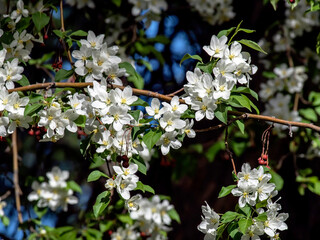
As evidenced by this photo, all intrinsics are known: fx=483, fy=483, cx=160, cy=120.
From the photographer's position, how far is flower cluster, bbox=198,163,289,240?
4.48ft

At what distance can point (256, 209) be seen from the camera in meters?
1.42

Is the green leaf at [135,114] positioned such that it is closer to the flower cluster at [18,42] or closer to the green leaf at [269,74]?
the flower cluster at [18,42]

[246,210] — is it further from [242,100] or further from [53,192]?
[53,192]

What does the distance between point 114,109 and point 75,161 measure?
233cm

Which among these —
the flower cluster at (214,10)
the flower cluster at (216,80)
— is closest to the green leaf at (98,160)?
the flower cluster at (216,80)

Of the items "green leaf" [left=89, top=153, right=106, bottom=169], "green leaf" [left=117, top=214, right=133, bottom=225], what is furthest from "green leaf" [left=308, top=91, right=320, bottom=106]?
"green leaf" [left=89, top=153, right=106, bottom=169]

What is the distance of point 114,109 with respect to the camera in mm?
1371

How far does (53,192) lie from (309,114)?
1.57 m

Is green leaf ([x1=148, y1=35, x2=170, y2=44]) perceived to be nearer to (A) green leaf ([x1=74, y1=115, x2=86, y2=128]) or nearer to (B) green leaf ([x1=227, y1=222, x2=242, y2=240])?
(A) green leaf ([x1=74, y1=115, x2=86, y2=128])

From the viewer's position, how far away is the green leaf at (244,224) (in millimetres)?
1300

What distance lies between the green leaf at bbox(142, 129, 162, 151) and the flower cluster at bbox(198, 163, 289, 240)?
26 centimetres

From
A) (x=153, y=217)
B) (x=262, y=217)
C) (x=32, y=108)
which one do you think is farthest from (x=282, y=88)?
(x=32, y=108)

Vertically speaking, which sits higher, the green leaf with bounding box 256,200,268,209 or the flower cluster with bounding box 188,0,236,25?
the green leaf with bounding box 256,200,268,209

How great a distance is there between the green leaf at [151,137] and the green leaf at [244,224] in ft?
1.08
